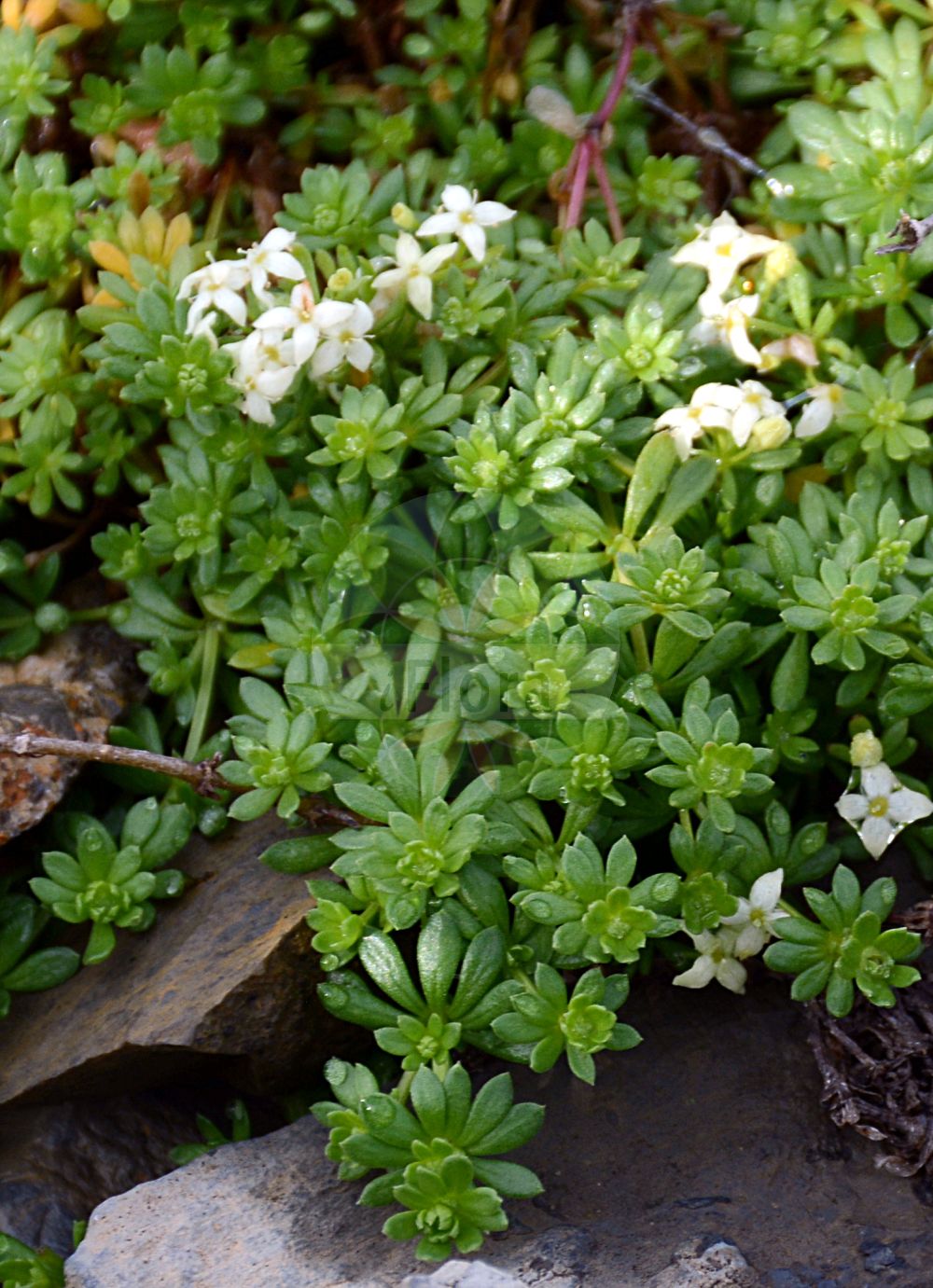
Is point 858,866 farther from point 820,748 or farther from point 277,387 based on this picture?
point 277,387

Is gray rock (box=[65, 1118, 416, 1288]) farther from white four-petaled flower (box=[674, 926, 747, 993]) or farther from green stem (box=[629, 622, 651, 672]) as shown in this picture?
green stem (box=[629, 622, 651, 672])

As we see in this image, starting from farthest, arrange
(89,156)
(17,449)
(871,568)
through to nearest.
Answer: (89,156) < (17,449) < (871,568)

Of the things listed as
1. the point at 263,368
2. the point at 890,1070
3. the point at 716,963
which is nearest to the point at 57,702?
the point at 263,368

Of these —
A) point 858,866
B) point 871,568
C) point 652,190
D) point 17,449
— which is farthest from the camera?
point 652,190

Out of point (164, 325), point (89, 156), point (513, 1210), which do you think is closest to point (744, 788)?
point (513, 1210)

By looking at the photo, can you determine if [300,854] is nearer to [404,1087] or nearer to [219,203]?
[404,1087]

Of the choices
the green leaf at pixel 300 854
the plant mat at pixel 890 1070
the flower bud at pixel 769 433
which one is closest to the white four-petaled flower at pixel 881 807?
the plant mat at pixel 890 1070

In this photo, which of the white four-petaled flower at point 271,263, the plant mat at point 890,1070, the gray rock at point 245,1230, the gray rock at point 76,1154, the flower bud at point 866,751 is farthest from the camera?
the white four-petaled flower at point 271,263

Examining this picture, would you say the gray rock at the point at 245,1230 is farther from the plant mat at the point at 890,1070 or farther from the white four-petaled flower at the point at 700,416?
the white four-petaled flower at the point at 700,416

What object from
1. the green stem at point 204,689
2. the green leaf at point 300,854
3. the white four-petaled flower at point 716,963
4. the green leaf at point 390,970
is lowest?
the white four-petaled flower at point 716,963
